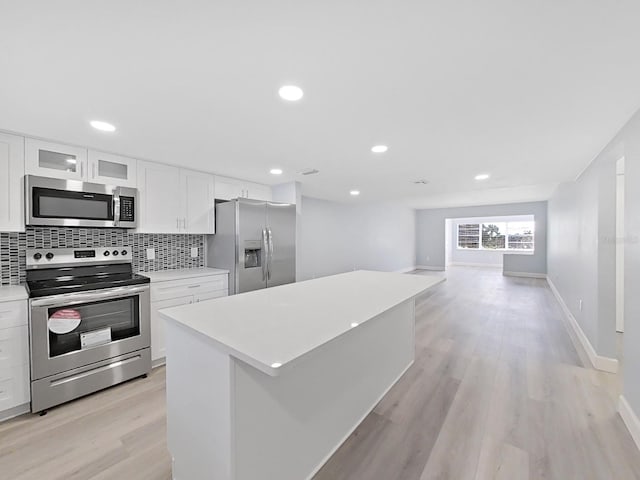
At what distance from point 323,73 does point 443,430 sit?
2.37 metres

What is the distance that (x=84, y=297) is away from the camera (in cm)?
219

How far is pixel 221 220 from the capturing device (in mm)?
3426

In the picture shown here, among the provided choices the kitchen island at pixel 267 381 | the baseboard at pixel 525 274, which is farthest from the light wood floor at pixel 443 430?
the baseboard at pixel 525 274

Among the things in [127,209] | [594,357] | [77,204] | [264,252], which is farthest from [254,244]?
[594,357]

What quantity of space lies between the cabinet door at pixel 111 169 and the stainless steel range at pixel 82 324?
732 mm

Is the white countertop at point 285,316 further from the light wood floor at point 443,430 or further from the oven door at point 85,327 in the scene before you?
the oven door at point 85,327

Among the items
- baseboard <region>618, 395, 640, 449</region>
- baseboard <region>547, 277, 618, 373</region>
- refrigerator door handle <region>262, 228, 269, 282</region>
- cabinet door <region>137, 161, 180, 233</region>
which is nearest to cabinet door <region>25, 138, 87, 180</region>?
cabinet door <region>137, 161, 180, 233</region>

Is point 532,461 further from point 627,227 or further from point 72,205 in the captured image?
point 72,205

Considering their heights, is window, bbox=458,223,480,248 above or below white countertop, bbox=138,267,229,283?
above

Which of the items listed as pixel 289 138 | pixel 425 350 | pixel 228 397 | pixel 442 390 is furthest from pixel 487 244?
pixel 228 397

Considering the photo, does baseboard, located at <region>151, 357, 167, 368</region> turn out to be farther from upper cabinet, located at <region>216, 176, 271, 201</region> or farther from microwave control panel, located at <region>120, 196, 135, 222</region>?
upper cabinet, located at <region>216, 176, 271, 201</region>

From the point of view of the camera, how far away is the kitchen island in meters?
1.06

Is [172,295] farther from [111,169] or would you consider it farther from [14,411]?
[111,169]

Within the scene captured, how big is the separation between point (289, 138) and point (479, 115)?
148 cm
